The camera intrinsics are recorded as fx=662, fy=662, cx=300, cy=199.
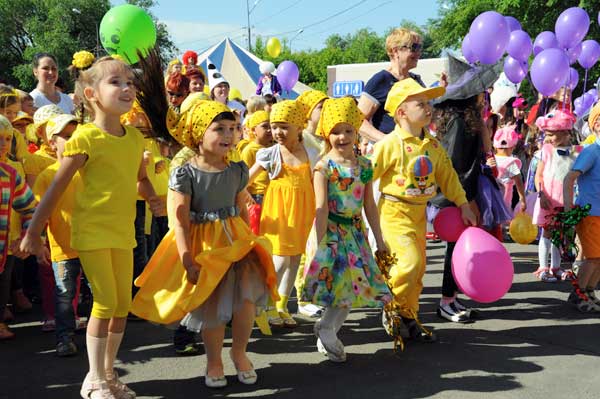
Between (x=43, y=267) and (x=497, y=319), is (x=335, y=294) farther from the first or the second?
(x=43, y=267)

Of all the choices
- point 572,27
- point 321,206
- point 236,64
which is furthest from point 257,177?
point 236,64

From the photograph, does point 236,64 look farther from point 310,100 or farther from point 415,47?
point 415,47

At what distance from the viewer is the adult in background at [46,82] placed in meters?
7.66

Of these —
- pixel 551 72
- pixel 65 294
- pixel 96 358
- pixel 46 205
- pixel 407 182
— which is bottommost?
pixel 96 358

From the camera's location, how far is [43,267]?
17.7 ft

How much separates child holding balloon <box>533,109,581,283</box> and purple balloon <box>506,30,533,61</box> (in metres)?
6.05

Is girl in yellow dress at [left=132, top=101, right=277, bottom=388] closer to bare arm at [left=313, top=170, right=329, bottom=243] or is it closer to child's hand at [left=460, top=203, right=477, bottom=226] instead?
bare arm at [left=313, top=170, right=329, bottom=243]

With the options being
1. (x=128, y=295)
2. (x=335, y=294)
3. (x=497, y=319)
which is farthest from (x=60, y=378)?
(x=497, y=319)

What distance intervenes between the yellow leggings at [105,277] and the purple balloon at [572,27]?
10671mm

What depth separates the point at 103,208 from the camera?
148 inches

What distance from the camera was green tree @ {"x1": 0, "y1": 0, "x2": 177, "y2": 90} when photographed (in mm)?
46438

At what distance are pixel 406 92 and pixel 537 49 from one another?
972 centimetres

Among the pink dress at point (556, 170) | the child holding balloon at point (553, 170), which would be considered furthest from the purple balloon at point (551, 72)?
the pink dress at point (556, 170)

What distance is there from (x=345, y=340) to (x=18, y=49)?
169 feet
